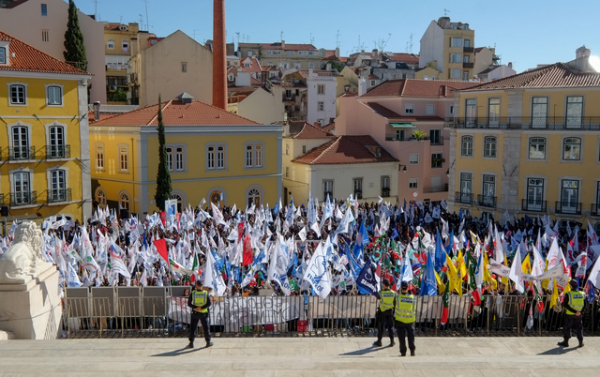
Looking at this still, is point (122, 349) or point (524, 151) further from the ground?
point (524, 151)

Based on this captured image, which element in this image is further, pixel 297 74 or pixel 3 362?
pixel 297 74

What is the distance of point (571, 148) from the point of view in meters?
32.9

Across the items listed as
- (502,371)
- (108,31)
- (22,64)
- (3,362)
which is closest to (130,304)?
(3,362)

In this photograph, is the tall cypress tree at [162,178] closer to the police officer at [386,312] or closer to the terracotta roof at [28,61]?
the terracotta roof at [28,61]

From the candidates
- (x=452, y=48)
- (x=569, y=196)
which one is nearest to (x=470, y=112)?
(x=569, y=196)

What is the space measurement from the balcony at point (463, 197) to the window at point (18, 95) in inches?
956

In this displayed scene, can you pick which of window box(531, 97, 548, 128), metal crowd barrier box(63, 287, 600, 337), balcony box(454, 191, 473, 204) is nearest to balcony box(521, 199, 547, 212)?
balcony box(454, 191, 473, 204)

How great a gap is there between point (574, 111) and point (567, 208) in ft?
16.5

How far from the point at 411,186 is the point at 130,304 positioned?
36.5m

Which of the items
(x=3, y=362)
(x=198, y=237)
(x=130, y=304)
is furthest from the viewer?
(x=198, y=237)

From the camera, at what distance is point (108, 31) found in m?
75.6

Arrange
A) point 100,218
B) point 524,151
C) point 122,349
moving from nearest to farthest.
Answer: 1. point 122,349
2. point 100,218
3. point 524,151

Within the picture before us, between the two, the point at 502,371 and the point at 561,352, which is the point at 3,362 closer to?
the point at 502,371

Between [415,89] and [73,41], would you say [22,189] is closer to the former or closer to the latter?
[73,41]
